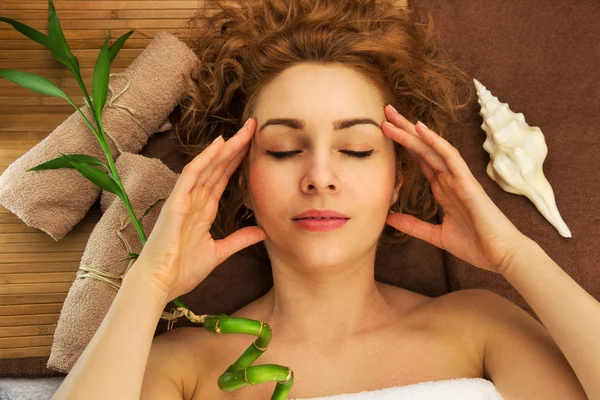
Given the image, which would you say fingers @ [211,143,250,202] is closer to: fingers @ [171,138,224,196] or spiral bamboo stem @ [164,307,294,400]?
fingers @ [171,138,224,196]

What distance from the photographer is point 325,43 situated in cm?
182

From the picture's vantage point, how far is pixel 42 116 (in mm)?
2314

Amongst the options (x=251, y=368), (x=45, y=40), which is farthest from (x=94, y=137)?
(x=251, y=368)

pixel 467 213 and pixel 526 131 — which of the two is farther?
pixel 526 131

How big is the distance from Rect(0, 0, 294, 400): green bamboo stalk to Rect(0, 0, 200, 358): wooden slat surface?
0.86ft

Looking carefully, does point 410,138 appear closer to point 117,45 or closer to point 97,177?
point 97,177

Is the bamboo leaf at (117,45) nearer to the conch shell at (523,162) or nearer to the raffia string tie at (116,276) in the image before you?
the raffia string tie at (116,276)

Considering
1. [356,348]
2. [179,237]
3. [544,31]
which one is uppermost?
[544,31]

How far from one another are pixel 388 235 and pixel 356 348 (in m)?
0.48

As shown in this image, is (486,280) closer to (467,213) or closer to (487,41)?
(467,213)

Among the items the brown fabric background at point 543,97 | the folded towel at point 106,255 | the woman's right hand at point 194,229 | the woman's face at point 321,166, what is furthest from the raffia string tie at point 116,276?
the brown fabric background at point 543,97

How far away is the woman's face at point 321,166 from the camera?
1652mm

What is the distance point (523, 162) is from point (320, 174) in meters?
0.88

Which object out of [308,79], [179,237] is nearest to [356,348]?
[179,237]
